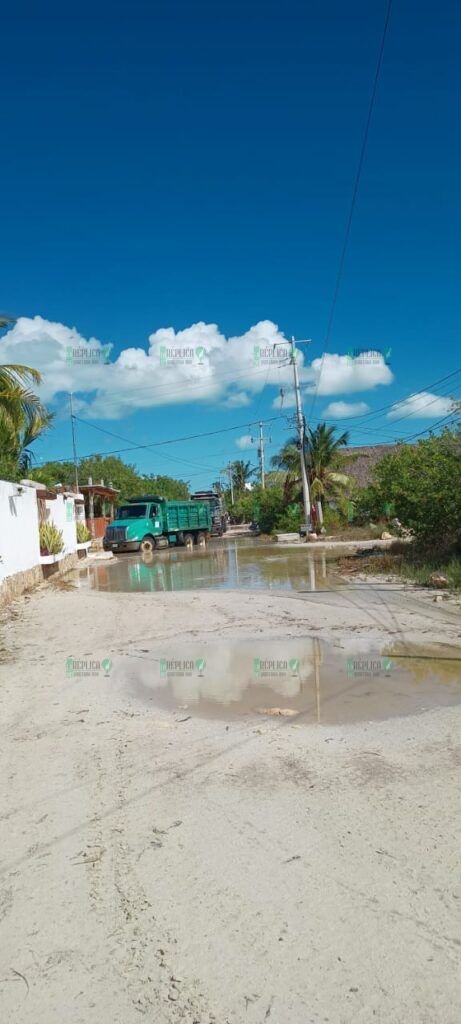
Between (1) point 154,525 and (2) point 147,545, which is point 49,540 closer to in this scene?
(2) point 147,545

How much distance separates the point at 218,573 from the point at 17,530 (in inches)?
259

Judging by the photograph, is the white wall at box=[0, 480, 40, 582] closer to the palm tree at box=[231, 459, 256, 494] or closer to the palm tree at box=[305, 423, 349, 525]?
the palm tree at box=[305, 423, 349, 525]

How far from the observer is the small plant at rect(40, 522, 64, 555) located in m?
19.2

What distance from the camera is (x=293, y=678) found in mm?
7355

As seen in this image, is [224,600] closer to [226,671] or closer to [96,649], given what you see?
[96,649]

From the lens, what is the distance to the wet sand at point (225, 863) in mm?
2596

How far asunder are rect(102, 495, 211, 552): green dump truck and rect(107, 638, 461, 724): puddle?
76.0ft

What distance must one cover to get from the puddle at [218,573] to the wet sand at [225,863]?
A: 9.98 m

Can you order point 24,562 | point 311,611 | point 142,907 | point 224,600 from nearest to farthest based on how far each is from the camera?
point 142,907
point 311,611
point 224,600
point 24,562

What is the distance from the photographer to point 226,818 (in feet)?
13.0

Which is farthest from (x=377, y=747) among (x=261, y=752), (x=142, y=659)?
(x=142, y=659)

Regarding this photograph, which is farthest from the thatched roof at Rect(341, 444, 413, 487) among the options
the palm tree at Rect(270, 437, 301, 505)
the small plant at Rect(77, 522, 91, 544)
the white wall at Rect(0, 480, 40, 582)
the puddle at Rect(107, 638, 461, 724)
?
the puddle at Rect(107, 638, 461, 724)

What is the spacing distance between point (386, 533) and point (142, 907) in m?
29.4

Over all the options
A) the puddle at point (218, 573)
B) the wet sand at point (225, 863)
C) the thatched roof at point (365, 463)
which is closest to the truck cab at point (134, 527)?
the puddle at point (218, 573)
